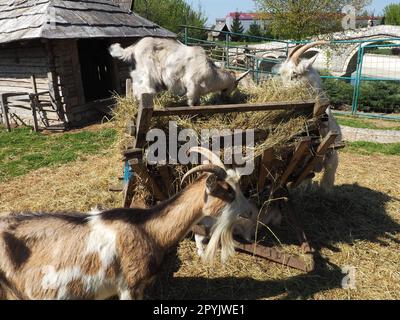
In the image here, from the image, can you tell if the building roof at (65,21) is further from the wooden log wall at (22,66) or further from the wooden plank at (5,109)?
the wooden plank at (5,109)

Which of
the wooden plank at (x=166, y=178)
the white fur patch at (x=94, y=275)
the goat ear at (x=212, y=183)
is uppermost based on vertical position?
the goat ear at (x=212, y=183)

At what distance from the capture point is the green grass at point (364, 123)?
32.3 ft

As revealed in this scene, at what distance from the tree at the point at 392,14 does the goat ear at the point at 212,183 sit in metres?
52.9

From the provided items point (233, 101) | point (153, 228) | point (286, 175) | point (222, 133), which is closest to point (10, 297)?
point (153, 228)

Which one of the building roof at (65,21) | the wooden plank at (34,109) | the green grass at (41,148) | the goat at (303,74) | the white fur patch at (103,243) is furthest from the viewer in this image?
the wooden plank at (34,109)

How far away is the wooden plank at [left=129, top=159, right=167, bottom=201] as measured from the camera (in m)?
3.19

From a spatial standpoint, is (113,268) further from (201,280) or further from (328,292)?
(328,292)

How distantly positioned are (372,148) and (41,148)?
7125 mm

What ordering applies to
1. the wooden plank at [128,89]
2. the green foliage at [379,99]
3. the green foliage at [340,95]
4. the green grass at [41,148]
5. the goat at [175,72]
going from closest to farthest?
the wooden plank at [128,89] < the goat at [175,72] < the green grass at [41,148] < the green foliage at [379,99] < the green foliage at [340,95]

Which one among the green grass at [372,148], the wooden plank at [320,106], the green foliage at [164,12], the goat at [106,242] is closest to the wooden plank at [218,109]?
the wooden plank at [320,106]

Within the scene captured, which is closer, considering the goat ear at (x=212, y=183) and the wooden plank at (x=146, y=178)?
the goat ear at (x=212, y=183)

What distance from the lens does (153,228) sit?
2.97 metres

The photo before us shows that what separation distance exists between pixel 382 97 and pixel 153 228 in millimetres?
12456

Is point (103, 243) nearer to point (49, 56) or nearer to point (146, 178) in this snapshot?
point (146, 178)
